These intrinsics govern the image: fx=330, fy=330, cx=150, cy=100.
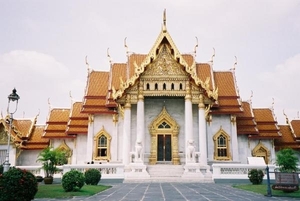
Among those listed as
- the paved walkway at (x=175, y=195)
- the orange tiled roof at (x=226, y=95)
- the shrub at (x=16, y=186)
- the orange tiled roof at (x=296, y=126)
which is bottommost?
the paved walkway at (x=175, y=195)

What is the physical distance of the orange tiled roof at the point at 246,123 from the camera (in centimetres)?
2351

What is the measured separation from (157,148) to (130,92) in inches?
160

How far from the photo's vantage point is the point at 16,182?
8.11 meters

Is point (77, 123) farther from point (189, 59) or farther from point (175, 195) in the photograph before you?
point (175, 195)

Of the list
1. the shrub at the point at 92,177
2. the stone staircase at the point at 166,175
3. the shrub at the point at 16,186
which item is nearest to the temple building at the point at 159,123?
the stone staircase at the point at 166,175

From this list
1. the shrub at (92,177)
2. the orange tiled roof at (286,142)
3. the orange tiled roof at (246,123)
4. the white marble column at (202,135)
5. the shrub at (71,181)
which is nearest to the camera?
the shrub at (71,181)

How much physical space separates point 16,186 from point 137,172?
10976 mm

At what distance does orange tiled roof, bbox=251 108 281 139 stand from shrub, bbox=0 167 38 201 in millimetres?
18753

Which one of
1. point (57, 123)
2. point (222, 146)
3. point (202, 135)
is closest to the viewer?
point (202, 135)

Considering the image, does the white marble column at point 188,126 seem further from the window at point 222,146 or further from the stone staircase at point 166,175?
the window at point 222,146

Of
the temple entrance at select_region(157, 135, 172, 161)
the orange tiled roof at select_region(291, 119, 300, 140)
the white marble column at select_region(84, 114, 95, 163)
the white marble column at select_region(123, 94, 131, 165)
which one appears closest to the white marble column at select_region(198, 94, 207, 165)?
the temple entrance at select_region(157, 135, 172, 161)

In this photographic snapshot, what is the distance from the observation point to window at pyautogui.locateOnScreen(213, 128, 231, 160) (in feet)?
74.0

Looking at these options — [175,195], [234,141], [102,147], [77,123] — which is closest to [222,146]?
[234,141]

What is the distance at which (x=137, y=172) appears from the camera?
1859 cm
